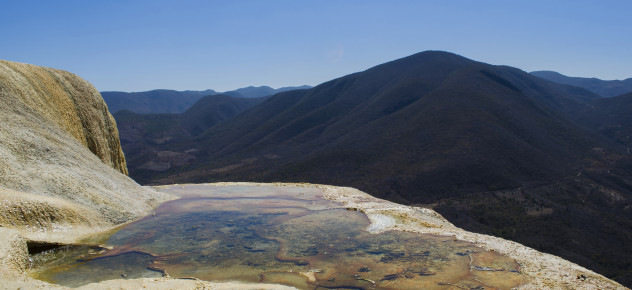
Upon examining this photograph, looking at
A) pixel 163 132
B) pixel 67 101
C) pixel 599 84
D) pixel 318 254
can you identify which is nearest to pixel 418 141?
pixel 67 101

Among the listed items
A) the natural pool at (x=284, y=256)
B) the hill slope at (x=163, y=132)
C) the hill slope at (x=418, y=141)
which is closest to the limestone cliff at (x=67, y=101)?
the natural pool at (x=284, y=256)

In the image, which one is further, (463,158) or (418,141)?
(418,141)

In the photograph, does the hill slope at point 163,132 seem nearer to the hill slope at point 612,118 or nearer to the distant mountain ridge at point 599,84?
the hill slope at point 612,118

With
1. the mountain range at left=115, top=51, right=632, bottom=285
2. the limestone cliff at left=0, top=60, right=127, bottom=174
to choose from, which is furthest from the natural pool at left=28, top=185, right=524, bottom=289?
the mountain range at left=115, top=51, right=632, bottom=285

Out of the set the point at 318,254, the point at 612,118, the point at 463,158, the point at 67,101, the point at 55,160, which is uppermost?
the point at 612,118

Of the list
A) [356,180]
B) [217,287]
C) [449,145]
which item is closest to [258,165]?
[356,180]

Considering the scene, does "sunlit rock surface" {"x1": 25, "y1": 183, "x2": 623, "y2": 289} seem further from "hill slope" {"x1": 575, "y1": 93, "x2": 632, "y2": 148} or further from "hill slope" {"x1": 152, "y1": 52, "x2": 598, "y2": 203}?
"hill slope" {"x1": 575, "y1": 93, "x2": 632, "y2": 148}

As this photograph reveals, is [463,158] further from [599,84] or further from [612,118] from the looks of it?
[599,84]

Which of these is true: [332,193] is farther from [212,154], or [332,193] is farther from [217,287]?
[212,154]
